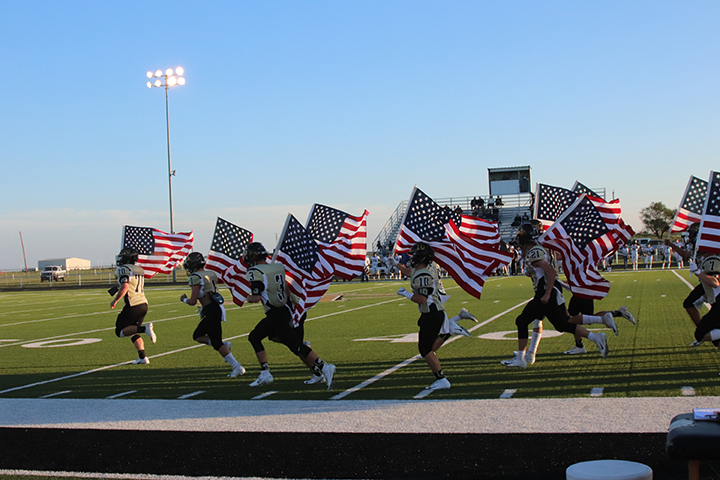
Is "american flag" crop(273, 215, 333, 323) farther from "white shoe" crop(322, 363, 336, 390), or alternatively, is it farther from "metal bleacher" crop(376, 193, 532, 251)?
"metal bleacher" crop(376, 193, 532, 251)

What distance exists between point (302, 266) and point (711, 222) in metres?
4.72

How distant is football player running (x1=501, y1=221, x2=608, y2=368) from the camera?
8.31 meters

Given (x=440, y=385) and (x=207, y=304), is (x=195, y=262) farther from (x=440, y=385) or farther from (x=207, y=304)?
(x=440, y=385)

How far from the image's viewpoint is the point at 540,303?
8469 millimetres

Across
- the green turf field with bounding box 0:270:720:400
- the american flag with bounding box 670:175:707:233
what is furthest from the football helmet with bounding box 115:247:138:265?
the american flag with bounding box 670:175:707:233

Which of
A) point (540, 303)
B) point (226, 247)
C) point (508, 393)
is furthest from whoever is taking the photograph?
point (226, 247)

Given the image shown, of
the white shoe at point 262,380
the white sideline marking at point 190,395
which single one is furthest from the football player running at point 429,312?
the white sideline marking at point 190,395

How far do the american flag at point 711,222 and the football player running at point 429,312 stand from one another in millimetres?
2791

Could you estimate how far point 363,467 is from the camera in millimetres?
4750

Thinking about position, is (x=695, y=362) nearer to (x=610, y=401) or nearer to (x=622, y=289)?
(x=610, y=401)

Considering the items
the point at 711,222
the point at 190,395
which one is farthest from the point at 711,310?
the point at 190,395

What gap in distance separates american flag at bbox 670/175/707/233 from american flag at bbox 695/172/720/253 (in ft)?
9.02

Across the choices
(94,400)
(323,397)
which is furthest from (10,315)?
(323,397)

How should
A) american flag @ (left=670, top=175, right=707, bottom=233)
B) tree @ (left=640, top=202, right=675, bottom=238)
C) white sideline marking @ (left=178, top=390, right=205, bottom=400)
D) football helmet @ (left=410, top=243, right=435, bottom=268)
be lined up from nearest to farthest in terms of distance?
white sideline marking @ (left=178, top=390, right=205, bottom=400), football helmet @ (left=410, top=243, right=435, bottom=268), american flag @ (left=670, top=175, right=707, bottom=233), tree @ (left=640, top=202, right=675, bottom=238)
